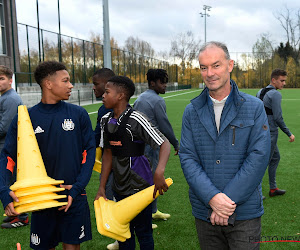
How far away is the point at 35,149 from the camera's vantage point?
2.43 metres

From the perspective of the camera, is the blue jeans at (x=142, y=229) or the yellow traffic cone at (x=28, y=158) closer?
the yellow traffic cone at (x=28, y=158)

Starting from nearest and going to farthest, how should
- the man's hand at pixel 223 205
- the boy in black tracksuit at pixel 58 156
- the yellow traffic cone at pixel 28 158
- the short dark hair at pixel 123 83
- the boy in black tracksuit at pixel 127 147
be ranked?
the man's hand at pixel 223 205 → the yellow traffic cone at pixel 28 158 → the boy in black tracksuit at pixel 58 156 → the boy in black tracksuit at pixel 127 147 → the short dark hair at pixel 123 83

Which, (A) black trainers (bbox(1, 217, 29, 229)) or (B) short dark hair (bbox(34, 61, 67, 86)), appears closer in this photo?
(B) short dark hair (bbox(34, 61, 67, 86))

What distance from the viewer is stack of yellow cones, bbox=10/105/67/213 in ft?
7.22

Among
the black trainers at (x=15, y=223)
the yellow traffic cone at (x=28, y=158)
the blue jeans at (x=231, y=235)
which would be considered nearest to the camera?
the blue jeans at (x=231, y=235)

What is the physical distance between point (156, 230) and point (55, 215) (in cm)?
193

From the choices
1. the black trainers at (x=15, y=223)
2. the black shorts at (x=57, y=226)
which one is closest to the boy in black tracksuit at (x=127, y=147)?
the black shorts at (x=57, y=226)

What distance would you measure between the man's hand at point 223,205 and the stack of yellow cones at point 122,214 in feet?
2.19

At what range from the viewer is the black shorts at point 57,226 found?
2535 millimetres

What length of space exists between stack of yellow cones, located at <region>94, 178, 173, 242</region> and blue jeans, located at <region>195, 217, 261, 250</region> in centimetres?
53

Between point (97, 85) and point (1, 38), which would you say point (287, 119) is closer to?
point (97, 85)

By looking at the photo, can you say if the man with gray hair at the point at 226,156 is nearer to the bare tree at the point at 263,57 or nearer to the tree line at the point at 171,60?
the tree line at the point at 171,60

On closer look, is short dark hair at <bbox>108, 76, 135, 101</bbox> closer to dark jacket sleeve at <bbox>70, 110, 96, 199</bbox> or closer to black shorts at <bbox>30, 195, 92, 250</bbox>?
dark jacket sleeve at <bbox>70, 110, 96, 199</bbox>

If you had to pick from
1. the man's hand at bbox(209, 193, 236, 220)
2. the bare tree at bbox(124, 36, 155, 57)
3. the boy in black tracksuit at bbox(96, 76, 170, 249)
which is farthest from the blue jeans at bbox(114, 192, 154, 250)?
the bare tree at bbox(124, 36, 155, 57)
